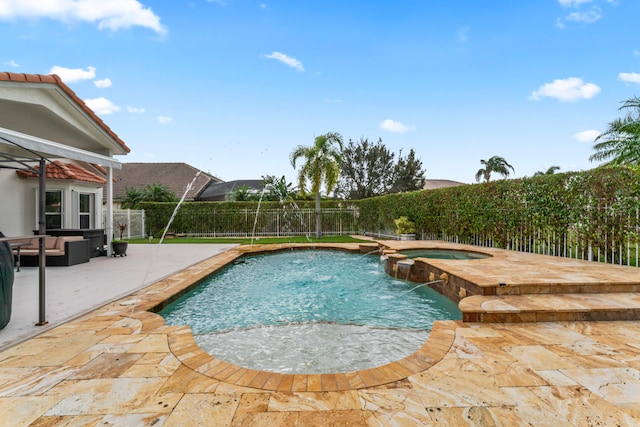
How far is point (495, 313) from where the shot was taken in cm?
363

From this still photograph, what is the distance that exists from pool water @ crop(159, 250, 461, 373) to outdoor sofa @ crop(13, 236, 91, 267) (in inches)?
157

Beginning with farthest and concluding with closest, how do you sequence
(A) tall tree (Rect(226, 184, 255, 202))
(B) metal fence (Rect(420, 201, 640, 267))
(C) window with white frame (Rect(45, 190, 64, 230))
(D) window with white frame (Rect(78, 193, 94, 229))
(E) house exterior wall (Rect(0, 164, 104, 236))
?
(A) tall tree (Rect(226, 184, 255, 202)), (D) window with white frame (Rect(78, 193, 94, 229)), (C) window with white frame (Rect(45, 190, 64, 230)), (E) house exterior wall (Rect(0, 164, 104, 236)), (B) metal fence (Rect(420, 201, 640, 267))

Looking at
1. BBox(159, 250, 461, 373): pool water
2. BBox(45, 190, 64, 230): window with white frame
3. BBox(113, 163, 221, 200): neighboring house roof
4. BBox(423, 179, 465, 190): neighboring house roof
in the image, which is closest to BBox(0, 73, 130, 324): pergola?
BBox(45, 190, 64, 230): window with white frame

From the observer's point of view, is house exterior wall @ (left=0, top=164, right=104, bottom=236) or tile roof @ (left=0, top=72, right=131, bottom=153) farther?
house exterior wall @ (left=0, top=164, right=104, bottom=236)

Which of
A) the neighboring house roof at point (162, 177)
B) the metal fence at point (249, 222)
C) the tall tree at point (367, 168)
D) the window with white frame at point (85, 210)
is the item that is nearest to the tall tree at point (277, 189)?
the metal fence at point (249, 222)

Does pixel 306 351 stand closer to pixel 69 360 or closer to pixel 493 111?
pixel 69 360

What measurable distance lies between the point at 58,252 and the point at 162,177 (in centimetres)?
2503

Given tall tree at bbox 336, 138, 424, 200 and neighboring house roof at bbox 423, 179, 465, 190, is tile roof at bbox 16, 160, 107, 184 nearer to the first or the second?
tall tree at bbox 336, 138, 424, 200

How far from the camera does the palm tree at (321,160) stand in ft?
49.7

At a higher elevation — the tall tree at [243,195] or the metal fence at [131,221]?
the tall tree at [243,195]

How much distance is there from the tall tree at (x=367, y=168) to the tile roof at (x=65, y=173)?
23818 mm

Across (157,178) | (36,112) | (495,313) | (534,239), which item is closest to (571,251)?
(534,239)

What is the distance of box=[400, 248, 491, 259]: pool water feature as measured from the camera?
29.4 feet

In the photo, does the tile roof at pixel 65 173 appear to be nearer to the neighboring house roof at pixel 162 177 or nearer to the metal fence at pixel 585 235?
the metal fence at pixel 585 235
